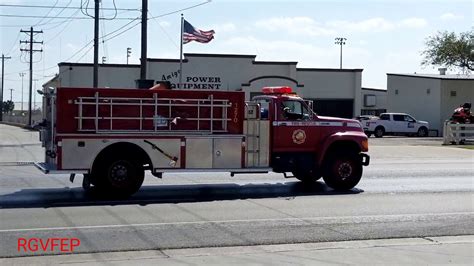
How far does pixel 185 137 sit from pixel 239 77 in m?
37.2

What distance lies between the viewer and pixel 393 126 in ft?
161

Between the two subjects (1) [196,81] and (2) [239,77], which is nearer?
(1) [196,81]

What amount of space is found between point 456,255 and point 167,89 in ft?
25.3

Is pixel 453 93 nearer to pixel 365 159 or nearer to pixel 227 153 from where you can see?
pixel 365 159

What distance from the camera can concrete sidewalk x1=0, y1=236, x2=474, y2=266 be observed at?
7758 millimetres

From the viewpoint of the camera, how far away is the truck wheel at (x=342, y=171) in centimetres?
1534

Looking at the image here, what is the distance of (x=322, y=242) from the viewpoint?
9195 mm

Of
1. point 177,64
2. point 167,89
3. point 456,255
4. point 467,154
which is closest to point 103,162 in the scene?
point 167,89

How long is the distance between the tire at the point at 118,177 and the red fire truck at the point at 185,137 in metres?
0.02

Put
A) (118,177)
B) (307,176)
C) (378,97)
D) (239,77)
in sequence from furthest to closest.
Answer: (378,97) → (239,77) → (307,176) → (118,177)

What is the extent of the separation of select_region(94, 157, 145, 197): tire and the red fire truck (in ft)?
0.07

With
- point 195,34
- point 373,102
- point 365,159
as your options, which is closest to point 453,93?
point 373,102

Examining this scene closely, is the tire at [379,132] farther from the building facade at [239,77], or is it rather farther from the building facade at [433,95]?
the building facade at [433,95]

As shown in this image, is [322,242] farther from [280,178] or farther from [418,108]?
[418,108]
